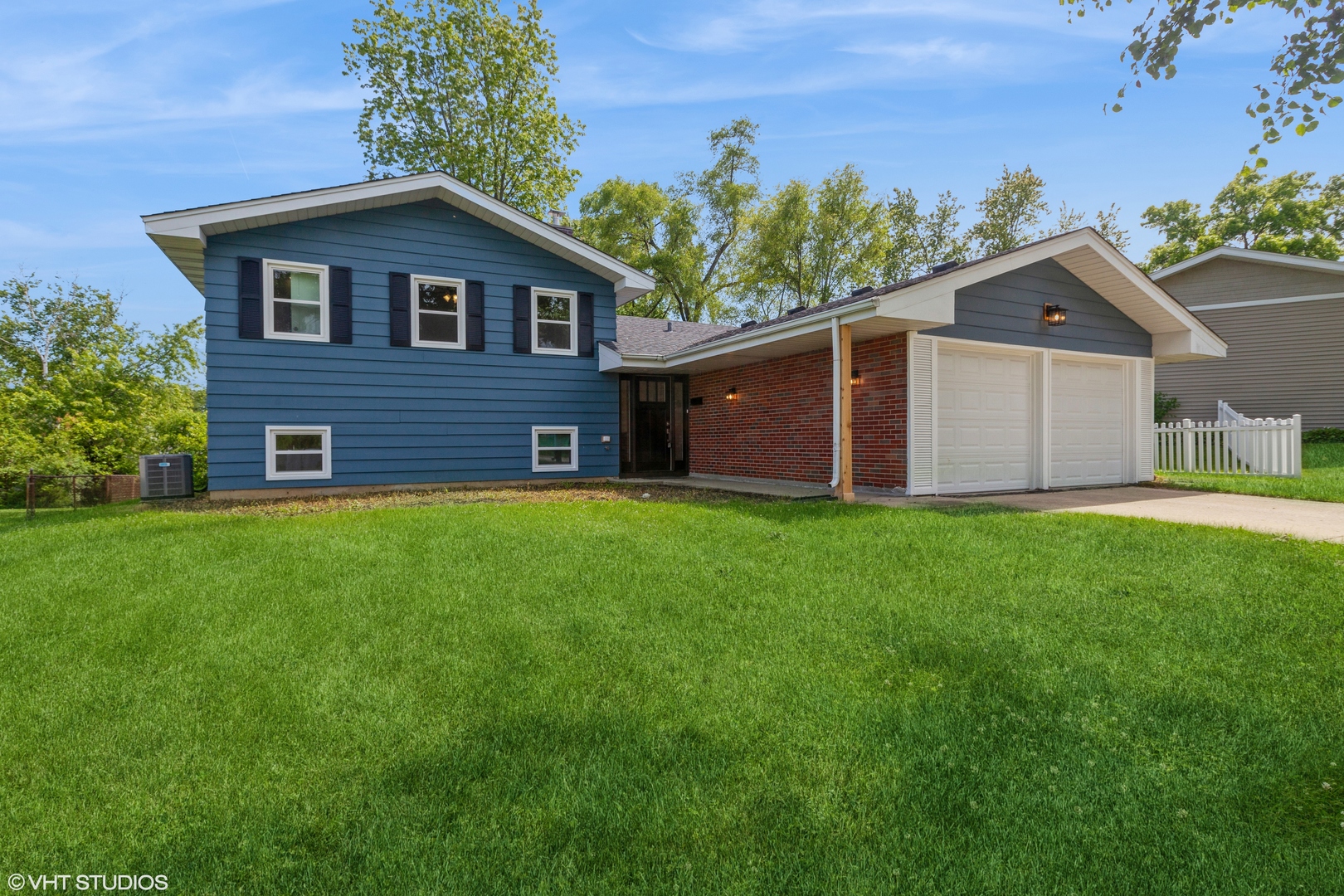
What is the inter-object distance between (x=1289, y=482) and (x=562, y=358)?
40.3 feet

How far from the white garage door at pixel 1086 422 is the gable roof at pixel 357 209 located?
25.1 ft

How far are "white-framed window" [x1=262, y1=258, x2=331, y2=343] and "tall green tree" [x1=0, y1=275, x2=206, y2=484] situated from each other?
5.50m

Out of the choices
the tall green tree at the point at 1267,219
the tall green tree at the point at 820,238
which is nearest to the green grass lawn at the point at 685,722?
the tall green tree at the point at 820,238

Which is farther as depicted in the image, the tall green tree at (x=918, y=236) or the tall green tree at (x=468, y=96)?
the tall green tree at (x=918, y=236)

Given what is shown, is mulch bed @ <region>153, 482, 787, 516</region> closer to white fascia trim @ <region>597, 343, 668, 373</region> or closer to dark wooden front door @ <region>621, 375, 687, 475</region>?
white fascia trim @ <region>597, 343, 668, 373</region>

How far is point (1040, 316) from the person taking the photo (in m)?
9.38

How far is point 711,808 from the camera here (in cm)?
205

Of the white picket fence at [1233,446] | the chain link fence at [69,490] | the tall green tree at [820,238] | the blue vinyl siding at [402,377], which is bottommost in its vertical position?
the chain link fence at [69,490]

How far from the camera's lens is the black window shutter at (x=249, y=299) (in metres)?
9.09

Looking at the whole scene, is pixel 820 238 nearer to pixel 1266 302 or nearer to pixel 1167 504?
pixel 1266 302

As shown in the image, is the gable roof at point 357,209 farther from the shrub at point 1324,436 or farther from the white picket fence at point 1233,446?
the shrub at point 1324,436

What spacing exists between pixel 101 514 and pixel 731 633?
991 centimetres

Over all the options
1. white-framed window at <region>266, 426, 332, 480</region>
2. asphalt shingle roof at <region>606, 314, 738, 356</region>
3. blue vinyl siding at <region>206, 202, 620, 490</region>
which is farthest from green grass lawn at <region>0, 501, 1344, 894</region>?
asphalt shingle roof at <region>606, 314, 738, 356</region>

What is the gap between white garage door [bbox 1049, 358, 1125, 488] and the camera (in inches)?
386
